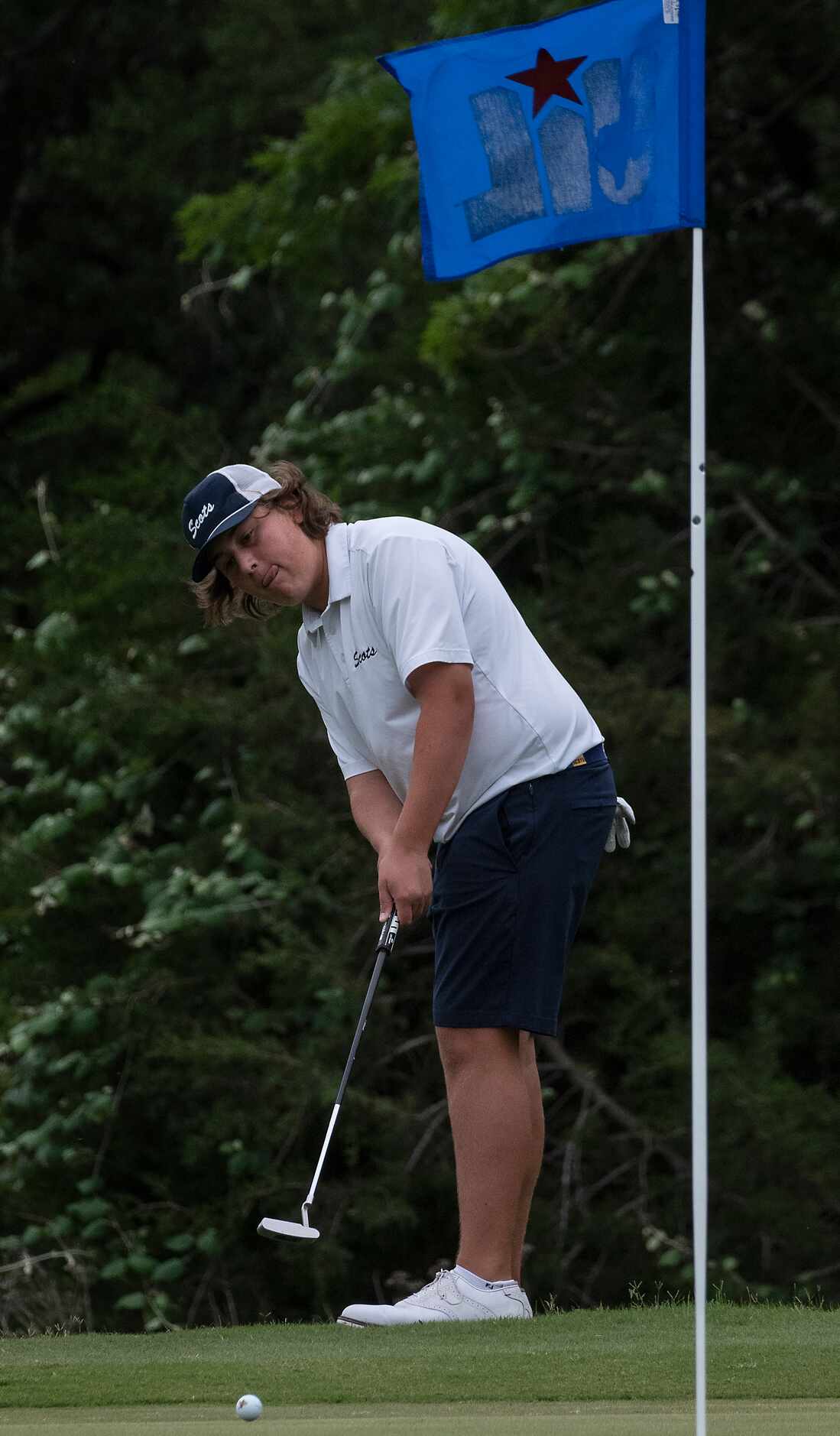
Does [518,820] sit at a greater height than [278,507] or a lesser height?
lesser

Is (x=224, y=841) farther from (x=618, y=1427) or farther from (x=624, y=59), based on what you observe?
(x=618, y=1427)

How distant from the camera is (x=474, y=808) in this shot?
4.07 m

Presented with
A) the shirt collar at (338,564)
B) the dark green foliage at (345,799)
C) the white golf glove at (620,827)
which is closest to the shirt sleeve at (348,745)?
the shirt collar at (338,564)

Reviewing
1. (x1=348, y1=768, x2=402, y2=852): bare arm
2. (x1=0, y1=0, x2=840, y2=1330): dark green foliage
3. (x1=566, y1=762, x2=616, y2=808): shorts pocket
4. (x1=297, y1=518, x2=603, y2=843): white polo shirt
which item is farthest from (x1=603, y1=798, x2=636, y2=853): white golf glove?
(x1=0, y1=0, x2=840, y2=1330): dark green foliage

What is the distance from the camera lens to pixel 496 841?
4.04 m

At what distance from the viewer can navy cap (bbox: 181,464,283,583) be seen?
4.09 metres

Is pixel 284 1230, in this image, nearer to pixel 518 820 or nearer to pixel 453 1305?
pixel 453 1305

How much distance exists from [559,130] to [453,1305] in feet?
7.85

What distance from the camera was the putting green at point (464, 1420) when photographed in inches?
114

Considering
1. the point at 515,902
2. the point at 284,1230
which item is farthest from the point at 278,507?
the point at 284,1230

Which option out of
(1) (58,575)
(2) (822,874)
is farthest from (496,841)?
(1) (58,575)

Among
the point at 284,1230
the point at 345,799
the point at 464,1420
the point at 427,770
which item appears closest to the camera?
the point at 464,1420

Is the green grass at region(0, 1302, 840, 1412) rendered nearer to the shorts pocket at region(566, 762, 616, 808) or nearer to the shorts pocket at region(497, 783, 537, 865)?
the shorts pocket at region(497, 783, 537, 865)

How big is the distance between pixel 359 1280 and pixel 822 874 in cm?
242
